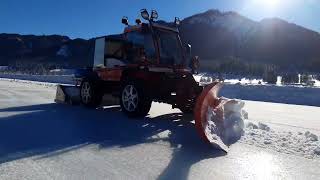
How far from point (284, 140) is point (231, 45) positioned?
307 feet

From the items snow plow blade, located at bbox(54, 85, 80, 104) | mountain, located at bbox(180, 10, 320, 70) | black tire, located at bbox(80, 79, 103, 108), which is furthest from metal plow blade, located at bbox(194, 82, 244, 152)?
mountain, located at bbox(180, 10, 320, 70)

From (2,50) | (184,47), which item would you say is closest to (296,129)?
(184,47)

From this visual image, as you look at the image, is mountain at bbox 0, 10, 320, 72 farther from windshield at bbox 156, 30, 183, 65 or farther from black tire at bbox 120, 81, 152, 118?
black tire at bbox 120, 81, 152, 118

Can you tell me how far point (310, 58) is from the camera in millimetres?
84250

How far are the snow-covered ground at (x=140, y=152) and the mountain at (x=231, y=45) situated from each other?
219ft

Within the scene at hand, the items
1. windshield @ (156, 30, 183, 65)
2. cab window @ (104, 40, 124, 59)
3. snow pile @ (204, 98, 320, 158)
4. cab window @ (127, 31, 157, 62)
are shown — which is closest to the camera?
snow pile @ (204, 98, 320, 158)

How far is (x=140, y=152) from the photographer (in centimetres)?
585

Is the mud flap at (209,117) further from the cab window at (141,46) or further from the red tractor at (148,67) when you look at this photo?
the cab window at (141,46)

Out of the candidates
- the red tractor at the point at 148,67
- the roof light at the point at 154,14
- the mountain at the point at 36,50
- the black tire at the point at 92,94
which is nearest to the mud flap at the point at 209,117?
the red tractor at the point at 148,67

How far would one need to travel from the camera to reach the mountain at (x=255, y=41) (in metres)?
85.1

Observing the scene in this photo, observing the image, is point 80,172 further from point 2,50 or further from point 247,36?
point 2,50

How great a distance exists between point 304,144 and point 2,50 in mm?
117900

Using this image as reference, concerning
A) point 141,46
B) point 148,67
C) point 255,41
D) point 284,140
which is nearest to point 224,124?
point 284,140

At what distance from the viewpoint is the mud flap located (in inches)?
250
